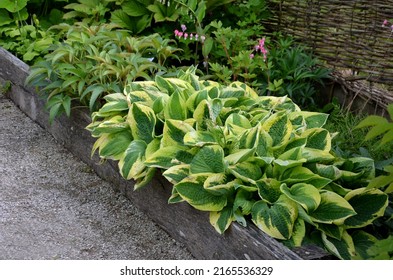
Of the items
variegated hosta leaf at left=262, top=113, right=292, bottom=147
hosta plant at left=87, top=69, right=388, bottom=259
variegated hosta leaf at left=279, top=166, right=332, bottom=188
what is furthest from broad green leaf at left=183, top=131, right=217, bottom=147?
variegated hosta leaf at left=279, top=166, right=332, bottom=188

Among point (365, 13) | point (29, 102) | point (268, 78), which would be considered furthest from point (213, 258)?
point (29, 102)

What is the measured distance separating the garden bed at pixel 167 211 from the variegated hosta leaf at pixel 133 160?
13 centimetres

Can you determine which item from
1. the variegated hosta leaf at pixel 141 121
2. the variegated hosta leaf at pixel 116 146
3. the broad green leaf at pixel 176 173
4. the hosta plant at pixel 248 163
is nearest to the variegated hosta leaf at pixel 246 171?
the hosta plant at pixel 248 163

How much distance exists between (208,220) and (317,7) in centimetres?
217

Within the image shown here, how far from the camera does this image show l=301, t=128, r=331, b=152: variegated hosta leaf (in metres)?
3.24

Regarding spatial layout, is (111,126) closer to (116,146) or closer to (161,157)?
(116,146)

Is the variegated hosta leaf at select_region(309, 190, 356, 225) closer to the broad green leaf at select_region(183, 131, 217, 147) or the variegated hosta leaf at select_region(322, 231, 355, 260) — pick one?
the variegated hosta leaf at select_region(322, 231, 355, 260)

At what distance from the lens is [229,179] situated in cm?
307

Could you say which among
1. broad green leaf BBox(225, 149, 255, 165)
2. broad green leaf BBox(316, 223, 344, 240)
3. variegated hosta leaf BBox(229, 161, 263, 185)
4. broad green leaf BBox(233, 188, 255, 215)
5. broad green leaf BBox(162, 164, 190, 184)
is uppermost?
broad green leaf BBox(225, 149, 255, 165)

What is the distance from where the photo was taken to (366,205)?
301 cm

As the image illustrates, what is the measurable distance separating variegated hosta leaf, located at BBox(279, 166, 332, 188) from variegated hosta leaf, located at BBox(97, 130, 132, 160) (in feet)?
2.98

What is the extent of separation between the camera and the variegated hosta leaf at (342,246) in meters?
2.87

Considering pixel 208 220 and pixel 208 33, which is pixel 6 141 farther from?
pixel 208 220

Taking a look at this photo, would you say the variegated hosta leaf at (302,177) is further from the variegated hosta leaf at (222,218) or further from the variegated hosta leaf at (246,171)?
the variegated hosta leaf at (222,218)
